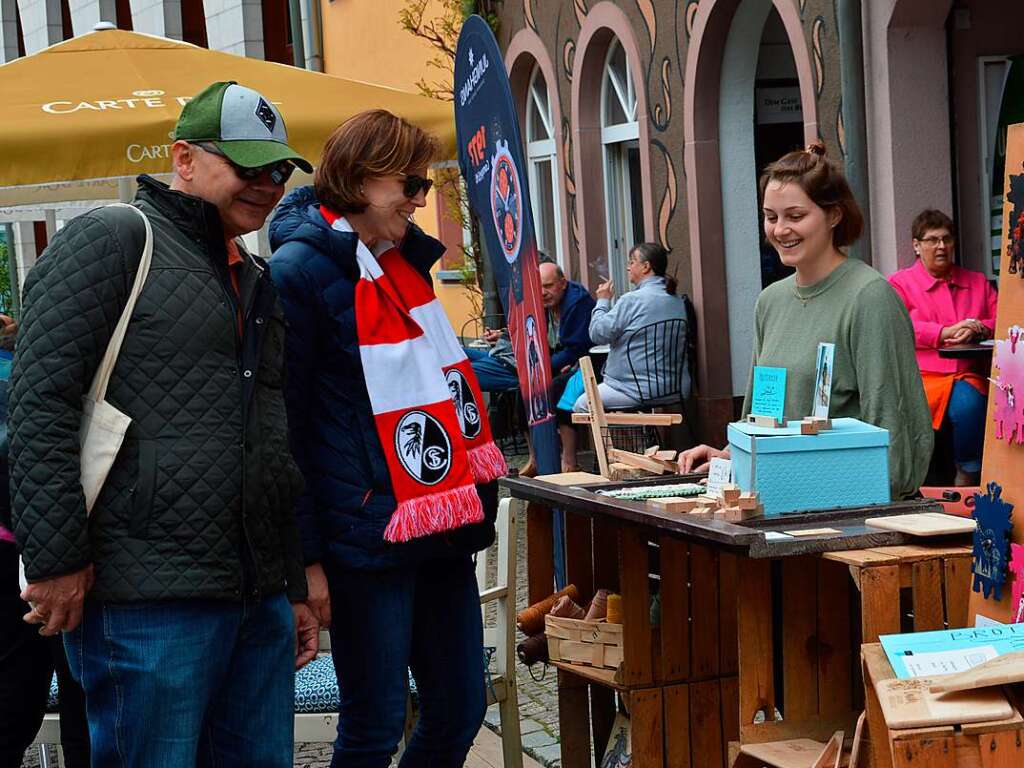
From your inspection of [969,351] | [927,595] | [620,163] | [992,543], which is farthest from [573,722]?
[620,163]

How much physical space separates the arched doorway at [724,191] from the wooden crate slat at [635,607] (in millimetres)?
6444

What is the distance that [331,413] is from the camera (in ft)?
11.5

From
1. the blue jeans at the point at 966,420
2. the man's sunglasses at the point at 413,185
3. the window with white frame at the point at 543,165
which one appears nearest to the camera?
the man's sunglasses at the point at 413,185

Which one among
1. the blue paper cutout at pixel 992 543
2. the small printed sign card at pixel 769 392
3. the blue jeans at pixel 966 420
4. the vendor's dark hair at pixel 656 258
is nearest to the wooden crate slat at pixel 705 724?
the small printed sign card at pixel 769 392

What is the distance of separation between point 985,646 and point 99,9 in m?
22.3

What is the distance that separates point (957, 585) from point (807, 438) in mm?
455

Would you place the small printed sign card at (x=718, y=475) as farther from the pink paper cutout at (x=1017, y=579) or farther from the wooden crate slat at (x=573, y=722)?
the wooden crate slat at (x=573, y=722)

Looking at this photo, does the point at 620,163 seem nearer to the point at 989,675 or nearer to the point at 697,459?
the point at 697,459

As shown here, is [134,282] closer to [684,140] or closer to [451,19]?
[684,140]

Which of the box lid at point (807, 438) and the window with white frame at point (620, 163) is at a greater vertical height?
the window with white frame at point (620, 163)

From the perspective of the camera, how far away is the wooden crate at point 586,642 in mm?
4148

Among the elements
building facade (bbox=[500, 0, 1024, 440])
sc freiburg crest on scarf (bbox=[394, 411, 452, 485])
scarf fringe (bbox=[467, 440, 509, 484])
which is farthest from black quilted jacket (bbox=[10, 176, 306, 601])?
building facade (bbox=[500, 0, 1024, 440])

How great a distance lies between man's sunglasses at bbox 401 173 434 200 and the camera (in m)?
3.54

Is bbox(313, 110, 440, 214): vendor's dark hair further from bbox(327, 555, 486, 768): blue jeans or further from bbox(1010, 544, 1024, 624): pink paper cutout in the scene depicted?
bbox(1010, 544, 1024, 624): pink paper cutout
